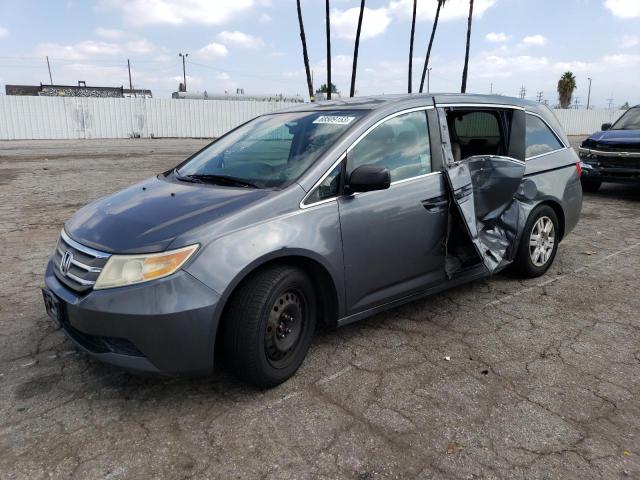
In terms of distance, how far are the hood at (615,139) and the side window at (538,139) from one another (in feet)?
15.7

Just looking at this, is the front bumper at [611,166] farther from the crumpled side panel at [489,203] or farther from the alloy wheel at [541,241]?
the crumpled side panel at [489,203]

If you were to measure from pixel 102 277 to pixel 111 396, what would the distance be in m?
0.75

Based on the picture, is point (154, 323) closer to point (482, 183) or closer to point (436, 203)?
point (436, 203)

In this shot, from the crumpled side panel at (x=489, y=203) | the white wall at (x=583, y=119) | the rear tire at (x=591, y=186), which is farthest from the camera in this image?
the white wall at (x=583, y=119)

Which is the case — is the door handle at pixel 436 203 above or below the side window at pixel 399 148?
below

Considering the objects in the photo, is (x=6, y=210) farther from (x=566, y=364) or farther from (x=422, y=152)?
(x=566, y=364)

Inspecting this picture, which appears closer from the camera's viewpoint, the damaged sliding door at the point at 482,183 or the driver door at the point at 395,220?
the driver door at the point at 395,220

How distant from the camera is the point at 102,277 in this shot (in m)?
2.54

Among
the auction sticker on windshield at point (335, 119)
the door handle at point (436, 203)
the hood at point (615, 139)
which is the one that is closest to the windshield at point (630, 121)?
the hood at point (615, 139)

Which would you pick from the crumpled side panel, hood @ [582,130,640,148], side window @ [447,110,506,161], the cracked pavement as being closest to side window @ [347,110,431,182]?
the crumpled side panel

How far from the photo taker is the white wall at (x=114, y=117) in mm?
27719

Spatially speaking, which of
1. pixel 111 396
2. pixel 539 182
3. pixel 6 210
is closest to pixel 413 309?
pixel 539 182

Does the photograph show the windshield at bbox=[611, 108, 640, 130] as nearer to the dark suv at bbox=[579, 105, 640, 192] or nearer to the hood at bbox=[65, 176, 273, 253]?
the dark suv at bbox=[579, 105, 640, 192]

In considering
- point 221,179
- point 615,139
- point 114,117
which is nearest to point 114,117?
point 114,117
